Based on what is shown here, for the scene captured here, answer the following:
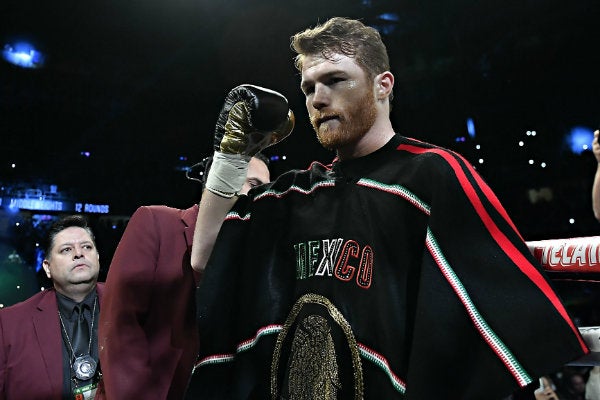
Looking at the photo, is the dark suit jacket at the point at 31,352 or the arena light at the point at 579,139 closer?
the dark suit jacket at the point at 31,352

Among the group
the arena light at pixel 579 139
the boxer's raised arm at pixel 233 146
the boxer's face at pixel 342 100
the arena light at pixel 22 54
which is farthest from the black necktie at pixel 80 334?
the arena light at pixel 579 139

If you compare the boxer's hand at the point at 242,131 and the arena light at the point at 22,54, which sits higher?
the arena light at the point at 22,54

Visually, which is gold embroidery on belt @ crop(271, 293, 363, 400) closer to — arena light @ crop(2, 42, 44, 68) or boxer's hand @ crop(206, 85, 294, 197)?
boxer's hand @ crop(206, 85, 294, 197)

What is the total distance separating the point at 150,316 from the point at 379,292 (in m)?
1.05

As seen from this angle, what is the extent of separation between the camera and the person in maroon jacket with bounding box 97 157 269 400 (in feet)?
6.15

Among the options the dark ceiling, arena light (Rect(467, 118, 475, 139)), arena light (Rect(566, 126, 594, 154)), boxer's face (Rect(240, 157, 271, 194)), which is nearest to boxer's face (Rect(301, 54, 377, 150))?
boxer's face (Rect(240, 157, 271, 194))

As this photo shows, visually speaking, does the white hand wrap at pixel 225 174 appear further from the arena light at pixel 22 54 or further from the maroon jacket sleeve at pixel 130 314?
the arena light at pixel 22 54

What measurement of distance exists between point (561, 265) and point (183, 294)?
122 cm

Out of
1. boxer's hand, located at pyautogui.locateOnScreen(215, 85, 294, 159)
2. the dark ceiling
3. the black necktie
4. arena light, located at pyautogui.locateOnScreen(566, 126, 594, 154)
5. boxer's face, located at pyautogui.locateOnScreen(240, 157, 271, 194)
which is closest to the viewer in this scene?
boxer's hand, located at pyautogui.locateOnScreen(215, 85, 294, 159)

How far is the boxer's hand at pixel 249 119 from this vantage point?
1439mm

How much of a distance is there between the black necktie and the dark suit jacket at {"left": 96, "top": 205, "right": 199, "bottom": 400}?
78 centimetres

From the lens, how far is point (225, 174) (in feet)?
4.82

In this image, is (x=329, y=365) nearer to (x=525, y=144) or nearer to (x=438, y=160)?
(x=438, y=160)

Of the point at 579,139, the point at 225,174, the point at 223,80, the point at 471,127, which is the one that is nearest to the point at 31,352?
the point at 225,174
